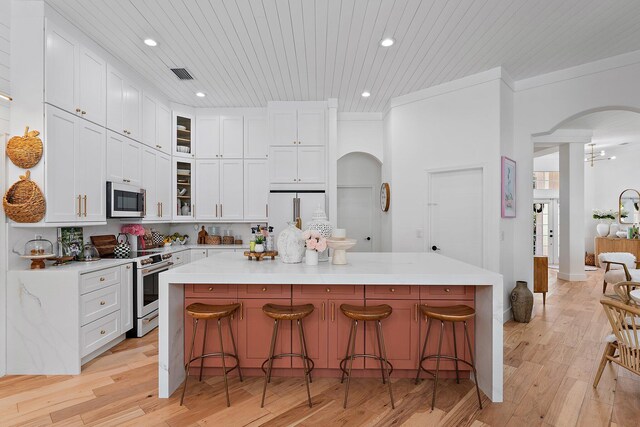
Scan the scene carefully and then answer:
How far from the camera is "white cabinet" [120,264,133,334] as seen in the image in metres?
3.44

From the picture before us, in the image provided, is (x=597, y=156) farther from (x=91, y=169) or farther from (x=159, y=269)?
(x=91, y=169)

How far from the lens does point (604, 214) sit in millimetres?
8383

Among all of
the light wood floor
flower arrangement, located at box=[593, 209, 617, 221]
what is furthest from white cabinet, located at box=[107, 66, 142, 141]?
flower arrangement, located at box=[593, 209, 617, 221]

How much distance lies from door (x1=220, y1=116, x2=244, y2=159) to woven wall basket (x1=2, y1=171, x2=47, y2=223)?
285cm

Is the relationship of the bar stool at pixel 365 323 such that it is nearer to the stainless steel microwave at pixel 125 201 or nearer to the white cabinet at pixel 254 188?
the stainless steel microwave at pixel 125 201

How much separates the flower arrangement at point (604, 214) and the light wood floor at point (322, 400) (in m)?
7.27

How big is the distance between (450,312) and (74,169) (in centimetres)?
372

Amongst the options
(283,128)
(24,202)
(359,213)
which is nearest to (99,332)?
(24,202)

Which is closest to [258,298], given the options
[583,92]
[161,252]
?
[161,252]

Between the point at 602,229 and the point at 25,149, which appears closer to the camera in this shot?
the point at 25,149

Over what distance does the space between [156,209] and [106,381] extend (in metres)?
2.54

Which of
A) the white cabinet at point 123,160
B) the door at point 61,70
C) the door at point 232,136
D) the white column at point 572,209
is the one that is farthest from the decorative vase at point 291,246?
the white column at point 572,209

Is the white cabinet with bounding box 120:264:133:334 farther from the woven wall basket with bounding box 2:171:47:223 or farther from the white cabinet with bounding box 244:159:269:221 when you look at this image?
the white cabinet with bounding box 244:159:269:221

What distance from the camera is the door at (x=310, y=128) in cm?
507
